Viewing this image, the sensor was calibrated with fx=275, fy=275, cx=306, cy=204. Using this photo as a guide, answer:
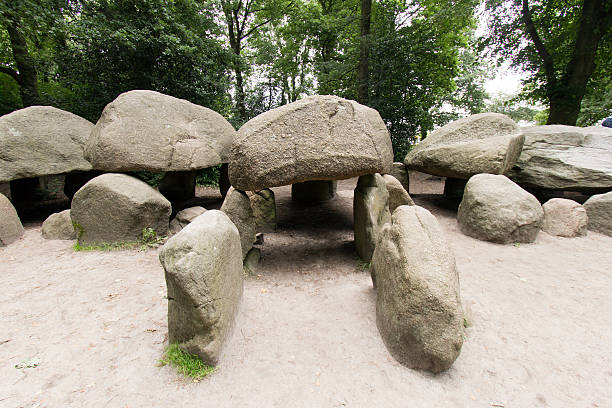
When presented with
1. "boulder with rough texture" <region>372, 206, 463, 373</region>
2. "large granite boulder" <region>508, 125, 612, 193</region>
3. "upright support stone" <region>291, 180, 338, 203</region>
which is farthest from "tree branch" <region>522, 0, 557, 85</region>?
"boulder with rough texture" <region>372, 206, 463, 373</region>

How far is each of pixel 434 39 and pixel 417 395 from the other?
10380mm

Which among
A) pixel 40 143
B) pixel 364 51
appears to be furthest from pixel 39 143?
pixel 364 51

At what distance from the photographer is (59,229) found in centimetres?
485

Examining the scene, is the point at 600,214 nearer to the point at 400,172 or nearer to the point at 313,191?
the point at 400,172

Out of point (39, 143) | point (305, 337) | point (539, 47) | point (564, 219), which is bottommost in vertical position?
point (305, 337)

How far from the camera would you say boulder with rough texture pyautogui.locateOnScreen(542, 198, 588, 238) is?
481 cm

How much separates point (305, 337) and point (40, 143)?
6.28 meters

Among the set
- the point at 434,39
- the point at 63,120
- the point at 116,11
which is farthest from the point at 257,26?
the point at 63,120

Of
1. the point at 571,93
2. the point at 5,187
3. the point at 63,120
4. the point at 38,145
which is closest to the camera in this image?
the point at 38,145

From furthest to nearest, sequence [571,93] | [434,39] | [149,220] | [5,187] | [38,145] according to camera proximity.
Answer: [434,39] < [571,93] < [5,187] < [38,145] < [149,220]

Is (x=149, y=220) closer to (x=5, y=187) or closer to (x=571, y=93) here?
(x=5, y=187)

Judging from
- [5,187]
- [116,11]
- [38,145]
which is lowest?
[5,187]

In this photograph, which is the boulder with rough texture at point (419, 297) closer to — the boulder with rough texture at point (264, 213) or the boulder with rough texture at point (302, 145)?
the boulder with rough texture at point (302, 145)

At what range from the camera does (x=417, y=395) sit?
1.97 metres
